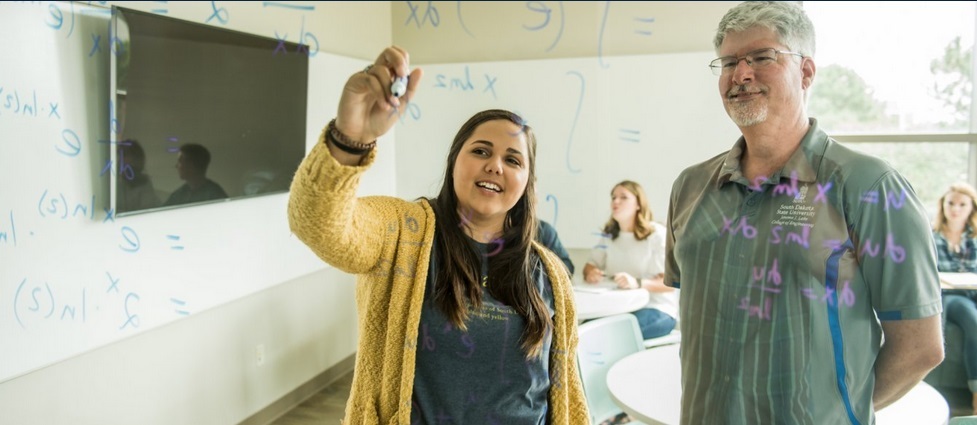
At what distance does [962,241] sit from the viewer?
8.61 ft

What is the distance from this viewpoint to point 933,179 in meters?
4.14

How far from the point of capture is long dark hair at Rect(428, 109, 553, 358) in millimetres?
1175

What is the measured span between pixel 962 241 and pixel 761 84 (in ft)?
6.88

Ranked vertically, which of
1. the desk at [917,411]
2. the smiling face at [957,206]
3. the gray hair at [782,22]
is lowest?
the desk at [917,411]

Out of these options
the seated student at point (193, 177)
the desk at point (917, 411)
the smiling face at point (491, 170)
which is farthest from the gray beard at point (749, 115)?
the seated student at point (193, 177)

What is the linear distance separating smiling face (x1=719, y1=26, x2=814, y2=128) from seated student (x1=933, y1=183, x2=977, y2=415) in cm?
160

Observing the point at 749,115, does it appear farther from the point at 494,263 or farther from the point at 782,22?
the point at 494,263

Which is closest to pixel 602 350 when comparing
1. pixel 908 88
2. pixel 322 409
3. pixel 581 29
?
pixel 322 409

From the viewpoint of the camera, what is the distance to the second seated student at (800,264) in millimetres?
1010

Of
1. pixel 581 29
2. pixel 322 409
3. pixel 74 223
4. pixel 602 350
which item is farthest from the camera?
pixel 581 29

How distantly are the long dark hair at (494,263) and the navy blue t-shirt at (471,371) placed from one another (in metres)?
0.02

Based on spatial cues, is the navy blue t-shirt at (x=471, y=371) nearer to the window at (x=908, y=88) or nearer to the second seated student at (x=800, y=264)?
the second seated student at (x=800, y=264)

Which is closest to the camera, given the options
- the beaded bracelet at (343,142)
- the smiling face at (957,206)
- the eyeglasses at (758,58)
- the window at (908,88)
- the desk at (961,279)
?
the beaded bracelet at (343,142)

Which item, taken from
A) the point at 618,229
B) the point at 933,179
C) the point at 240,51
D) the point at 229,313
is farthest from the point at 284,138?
the point at 933,179
